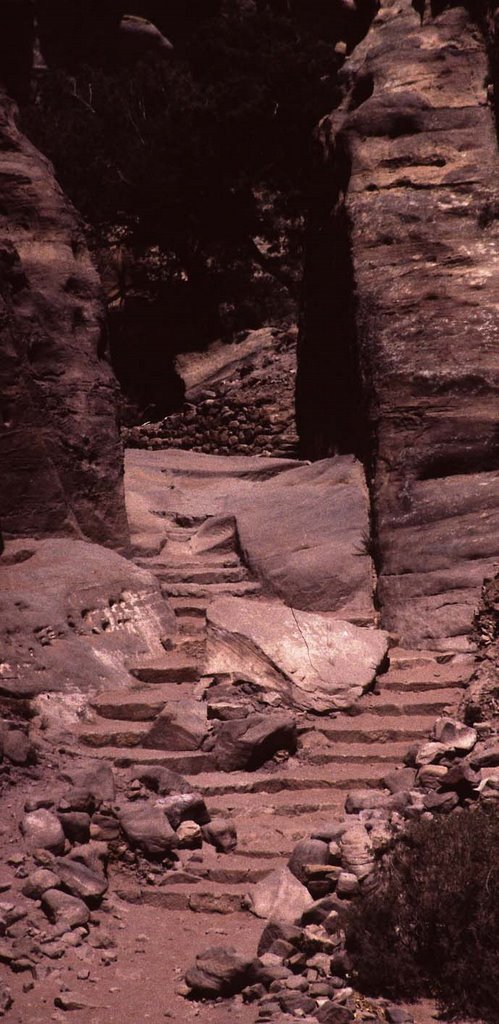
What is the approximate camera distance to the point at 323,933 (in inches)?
260

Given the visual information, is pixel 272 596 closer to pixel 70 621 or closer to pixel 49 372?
pixel 70 621

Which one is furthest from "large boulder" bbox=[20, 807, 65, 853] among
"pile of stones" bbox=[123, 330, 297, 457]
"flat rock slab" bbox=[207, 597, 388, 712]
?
"pile of stones" bbox=[123, 330, 297, 457]

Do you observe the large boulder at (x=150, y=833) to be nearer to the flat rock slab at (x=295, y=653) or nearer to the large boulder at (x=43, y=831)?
the large boulder at (x=43, y=831)

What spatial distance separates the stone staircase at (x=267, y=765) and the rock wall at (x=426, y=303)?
3.46 ft

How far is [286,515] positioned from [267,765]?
4.98m

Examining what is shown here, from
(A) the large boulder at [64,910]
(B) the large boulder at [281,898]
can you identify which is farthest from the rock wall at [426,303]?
(A) the large boulder at [64,910]

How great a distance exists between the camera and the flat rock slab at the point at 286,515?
1236 centimetres

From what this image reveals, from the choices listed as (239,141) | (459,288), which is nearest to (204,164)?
(239,141)

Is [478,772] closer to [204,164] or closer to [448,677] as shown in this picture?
[448,677]

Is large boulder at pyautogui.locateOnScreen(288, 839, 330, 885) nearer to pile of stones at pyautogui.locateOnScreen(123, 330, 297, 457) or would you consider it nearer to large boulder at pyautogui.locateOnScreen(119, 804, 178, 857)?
large boulder at pyautogui.locateOnScreen(119, 804, 178, 857)

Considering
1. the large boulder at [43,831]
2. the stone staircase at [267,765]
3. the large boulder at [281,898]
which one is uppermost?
the large boulder at [43,831]

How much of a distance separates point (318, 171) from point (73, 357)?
4728 millimetres

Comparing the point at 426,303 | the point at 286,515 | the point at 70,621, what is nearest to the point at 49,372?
the point at 286,515

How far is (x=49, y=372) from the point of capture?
1351 centimetres
